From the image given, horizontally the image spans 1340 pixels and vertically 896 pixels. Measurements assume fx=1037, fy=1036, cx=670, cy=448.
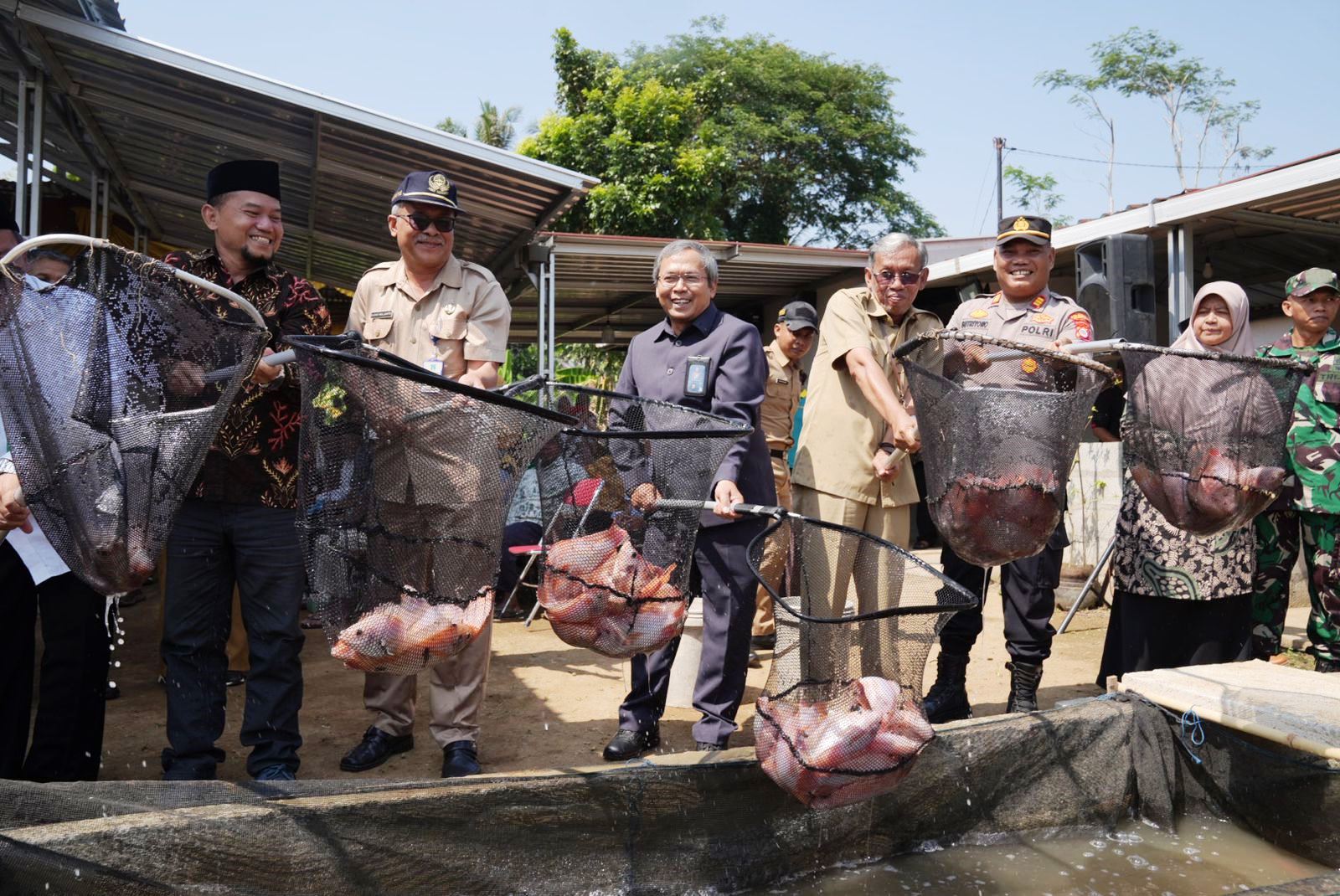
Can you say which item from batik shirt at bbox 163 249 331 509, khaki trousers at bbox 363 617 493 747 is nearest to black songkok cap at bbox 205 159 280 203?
batik shirt at bbox 163 249 331 509

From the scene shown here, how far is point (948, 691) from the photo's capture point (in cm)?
414

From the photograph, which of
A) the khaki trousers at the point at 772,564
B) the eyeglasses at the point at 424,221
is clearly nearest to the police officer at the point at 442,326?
the eyeglasses at the point at 424,221

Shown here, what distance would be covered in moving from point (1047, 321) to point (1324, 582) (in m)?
1.91

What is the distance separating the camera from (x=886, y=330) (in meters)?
4.05

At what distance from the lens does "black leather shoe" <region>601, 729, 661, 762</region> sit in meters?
A: 3.72

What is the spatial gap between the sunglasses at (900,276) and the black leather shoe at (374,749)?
2.46 meters

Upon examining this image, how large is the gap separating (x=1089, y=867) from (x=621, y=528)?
198 centimetres

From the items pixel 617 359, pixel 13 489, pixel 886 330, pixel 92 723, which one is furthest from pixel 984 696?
pixel 617 359

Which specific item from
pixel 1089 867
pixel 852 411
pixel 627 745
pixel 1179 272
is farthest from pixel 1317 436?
pixel 1179 272

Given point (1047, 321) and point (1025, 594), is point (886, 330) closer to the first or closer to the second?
point (1047, 321)

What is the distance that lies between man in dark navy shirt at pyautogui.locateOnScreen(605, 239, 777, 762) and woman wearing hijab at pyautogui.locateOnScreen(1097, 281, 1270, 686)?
1.39 meters

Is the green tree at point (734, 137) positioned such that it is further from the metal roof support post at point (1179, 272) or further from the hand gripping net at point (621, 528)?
the hand gripping net at point (621, 528)

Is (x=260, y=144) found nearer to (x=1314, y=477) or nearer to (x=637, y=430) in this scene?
(x=637, y=430)

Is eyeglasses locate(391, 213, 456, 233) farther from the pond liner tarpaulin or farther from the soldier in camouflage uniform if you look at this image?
the soldier in camouflage uniform
